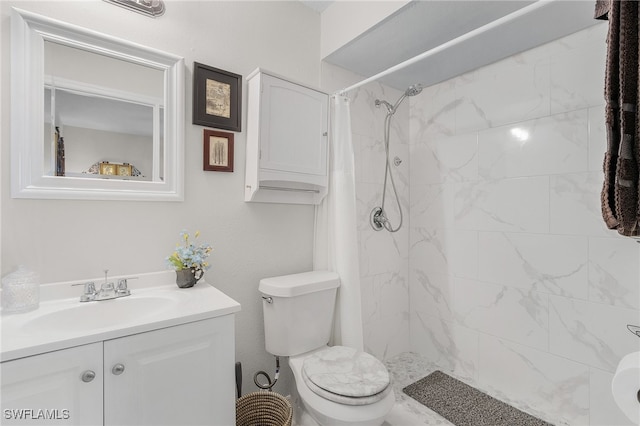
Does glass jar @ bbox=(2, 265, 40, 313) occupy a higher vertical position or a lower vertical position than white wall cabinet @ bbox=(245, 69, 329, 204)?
lower

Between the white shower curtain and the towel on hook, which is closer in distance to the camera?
the towel on hook

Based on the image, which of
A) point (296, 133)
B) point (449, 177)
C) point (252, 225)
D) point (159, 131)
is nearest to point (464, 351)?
point (449, 177)

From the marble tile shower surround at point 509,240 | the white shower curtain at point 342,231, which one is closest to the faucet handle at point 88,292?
the white shower curtain at point 342,231

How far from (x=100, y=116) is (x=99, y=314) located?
0.83 metres

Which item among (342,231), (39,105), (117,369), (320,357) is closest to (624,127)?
(342,231)

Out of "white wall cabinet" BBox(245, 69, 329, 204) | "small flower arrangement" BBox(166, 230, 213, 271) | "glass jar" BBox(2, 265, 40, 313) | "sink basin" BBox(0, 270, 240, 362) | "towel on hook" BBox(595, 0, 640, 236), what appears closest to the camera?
"towel on hook" BBox(595, 0, 640, 236)

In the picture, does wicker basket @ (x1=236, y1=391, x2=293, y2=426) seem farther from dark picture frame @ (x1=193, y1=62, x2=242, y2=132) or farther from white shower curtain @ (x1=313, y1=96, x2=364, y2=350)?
dark picture frame @ (x1=193, y1=62, x2=242, y2=132)

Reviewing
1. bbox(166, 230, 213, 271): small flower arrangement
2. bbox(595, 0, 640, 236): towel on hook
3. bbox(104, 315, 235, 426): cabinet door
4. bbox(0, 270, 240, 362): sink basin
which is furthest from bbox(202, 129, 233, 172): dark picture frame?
bbox(595, 0, 640, 236): towel on hook

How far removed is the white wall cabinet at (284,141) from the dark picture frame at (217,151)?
0.10 meters

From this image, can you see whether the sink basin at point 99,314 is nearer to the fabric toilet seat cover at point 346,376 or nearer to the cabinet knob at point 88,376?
the cabinet knob at point 88,376

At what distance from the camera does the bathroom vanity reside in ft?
2.73

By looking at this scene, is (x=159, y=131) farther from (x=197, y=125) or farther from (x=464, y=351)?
(x=464, y=351)

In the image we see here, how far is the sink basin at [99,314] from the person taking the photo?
1.08 metres

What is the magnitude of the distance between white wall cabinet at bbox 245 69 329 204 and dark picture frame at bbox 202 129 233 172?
105mm
